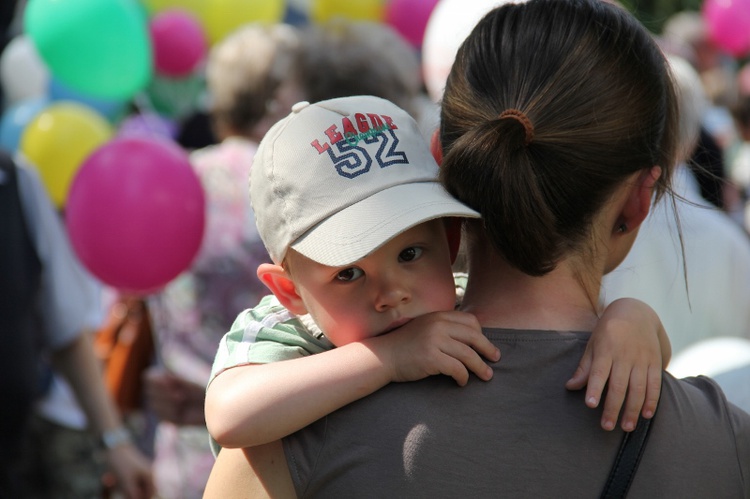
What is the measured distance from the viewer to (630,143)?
127 centimetres

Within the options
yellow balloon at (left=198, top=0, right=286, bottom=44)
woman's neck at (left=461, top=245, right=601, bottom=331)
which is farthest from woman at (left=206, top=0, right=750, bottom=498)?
yellow balloon at (left=198, top=0, right=286, bottom=44)

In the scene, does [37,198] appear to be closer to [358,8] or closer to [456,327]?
[456,327]

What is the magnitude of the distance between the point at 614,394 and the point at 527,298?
18 centimetres

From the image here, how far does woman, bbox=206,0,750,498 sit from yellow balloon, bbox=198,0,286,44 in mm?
4313

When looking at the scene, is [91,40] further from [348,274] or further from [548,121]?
[548,121]

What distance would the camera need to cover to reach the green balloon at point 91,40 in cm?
409

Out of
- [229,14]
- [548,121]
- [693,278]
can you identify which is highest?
[548,121]

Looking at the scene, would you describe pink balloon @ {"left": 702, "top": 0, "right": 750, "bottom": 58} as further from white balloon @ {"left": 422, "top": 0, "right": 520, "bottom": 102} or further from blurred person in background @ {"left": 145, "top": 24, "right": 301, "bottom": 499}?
blurred person in background @ {"left": 145, "top": 24, "right": 301, "bottom": 499}

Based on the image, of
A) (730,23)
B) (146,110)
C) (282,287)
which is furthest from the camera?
(730,23)

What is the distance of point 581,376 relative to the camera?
3.98 feet

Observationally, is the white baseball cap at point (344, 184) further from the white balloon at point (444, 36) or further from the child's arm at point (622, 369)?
the white balloon at point (444, 36)

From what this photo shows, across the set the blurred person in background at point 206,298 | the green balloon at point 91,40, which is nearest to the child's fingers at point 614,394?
the blurred person in background at point 206,298

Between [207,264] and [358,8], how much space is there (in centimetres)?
271

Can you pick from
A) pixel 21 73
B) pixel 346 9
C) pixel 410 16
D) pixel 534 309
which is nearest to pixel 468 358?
pixel 534 309
